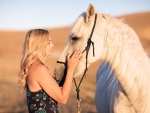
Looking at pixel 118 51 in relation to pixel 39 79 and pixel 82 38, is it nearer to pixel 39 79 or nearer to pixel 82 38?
pixel 82 38

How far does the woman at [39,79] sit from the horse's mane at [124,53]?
2.27ft

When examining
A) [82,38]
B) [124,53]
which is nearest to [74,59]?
[82,38]

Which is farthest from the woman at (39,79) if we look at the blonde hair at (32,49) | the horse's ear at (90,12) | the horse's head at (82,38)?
the horse's ear at (90,12)

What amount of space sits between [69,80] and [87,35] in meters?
0.77

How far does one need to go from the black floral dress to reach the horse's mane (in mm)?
991

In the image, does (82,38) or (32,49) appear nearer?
(32,49)

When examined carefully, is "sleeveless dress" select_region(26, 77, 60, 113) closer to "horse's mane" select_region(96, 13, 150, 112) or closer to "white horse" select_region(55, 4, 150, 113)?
"white horse" select_region(55, 4, 150, 113)

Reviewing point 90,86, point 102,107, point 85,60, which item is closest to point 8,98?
point 90,86

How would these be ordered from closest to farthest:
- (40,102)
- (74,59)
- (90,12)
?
(40,102), (74,59), (90,12)

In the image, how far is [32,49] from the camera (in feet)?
8.84

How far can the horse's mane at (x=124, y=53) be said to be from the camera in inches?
126

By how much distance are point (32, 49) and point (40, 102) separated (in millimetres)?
540

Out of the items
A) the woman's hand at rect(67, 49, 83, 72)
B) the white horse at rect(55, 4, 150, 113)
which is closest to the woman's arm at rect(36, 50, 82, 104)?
the woman's hand at rect(67, 49, 83, 72)

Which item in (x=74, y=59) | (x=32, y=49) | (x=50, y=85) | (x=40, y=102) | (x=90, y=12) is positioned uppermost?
(x=90, y=12)
